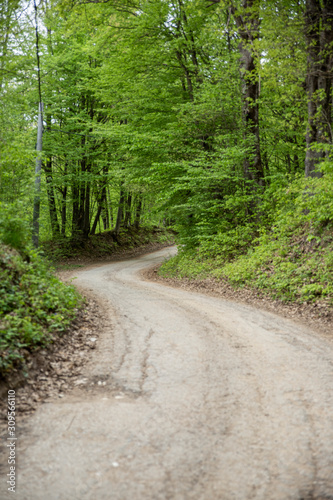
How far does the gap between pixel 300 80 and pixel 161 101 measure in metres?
7.73

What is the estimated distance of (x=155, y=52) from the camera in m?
15.6

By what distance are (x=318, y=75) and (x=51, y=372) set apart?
10.3 metres

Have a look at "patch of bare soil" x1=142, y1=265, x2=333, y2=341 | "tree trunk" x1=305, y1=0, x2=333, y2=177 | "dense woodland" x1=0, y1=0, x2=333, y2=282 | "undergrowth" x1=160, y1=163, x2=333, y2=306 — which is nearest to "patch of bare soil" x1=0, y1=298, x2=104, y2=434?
"patch of bare soil" x1=142, y1=265, x2=333, y2=341

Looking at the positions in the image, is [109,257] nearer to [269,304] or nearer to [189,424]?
[269,304]

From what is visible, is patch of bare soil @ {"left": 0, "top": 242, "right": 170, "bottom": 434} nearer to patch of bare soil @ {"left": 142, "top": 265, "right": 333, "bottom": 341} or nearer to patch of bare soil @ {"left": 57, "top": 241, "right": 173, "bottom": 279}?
patch of bare soil @ {"left": 142, "top": 265, "right": 333, "bottom": 341}

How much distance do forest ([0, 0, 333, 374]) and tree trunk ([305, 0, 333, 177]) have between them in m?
0.03

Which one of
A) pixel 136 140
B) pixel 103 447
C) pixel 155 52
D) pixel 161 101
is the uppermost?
pixel 155 52

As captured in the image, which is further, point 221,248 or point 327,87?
point 221,248

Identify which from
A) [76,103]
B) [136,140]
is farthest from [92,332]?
[76,103]

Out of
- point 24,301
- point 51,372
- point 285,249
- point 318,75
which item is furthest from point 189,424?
point 318,75

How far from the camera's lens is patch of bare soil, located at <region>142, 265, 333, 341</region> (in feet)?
24.2

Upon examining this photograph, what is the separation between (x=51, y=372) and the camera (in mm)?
4859

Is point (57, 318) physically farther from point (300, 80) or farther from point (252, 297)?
point (300, 80)

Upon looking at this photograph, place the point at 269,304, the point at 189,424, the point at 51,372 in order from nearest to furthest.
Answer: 1. the point at 189,424
2. the point at 51,372
3. the point at 269,304
